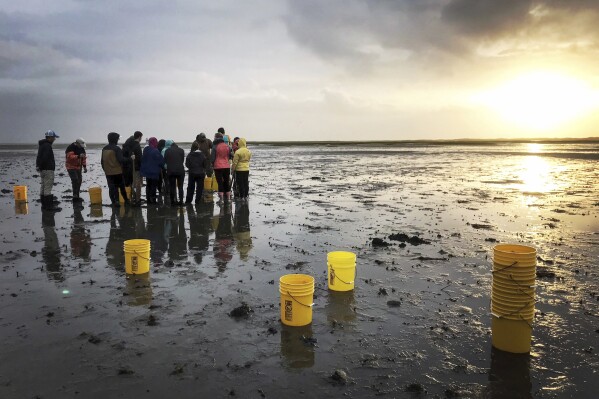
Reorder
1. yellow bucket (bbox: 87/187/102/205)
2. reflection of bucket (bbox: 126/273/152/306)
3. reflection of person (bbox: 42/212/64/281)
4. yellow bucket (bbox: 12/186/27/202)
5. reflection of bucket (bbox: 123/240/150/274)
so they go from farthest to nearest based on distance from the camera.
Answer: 1. yellow bucket (bbox: 12/186/27/202)
2. yellow bucket (bbox: 87/187/102/205)
3. reflection of person (bbox: 42/212/64/281)
4. reflection of bucket (bbox: 123/240/150/274)
5. reflection of bucket (bbox: 126/273/152/306)

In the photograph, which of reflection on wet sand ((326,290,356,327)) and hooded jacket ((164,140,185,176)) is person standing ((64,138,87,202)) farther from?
reflection on wet sand ((326,290,356,327))

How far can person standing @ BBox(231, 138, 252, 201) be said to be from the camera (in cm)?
1558

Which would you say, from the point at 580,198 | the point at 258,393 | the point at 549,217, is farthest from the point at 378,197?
the point at 258,393

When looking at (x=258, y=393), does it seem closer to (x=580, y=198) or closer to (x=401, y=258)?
(x=401, y=258)

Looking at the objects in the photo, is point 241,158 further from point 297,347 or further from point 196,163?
point 297,347

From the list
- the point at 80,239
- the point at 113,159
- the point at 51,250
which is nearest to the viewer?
the point at 51,250

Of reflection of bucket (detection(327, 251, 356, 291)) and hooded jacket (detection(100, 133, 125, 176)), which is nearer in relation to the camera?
reflection of bucket (detection(327, 251, 356, 291))

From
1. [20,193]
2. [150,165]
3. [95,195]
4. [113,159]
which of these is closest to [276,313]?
[113,159]

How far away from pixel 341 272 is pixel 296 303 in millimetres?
1504

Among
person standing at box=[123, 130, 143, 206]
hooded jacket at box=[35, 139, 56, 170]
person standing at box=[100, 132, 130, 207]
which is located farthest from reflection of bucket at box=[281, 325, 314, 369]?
hooded jacket at box=[35, 139, 56, 170]

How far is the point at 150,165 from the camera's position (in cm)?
1521

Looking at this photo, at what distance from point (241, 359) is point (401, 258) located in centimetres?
501

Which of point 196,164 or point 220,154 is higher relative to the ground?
point 220,154

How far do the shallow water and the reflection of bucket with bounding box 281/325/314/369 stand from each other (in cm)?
2
